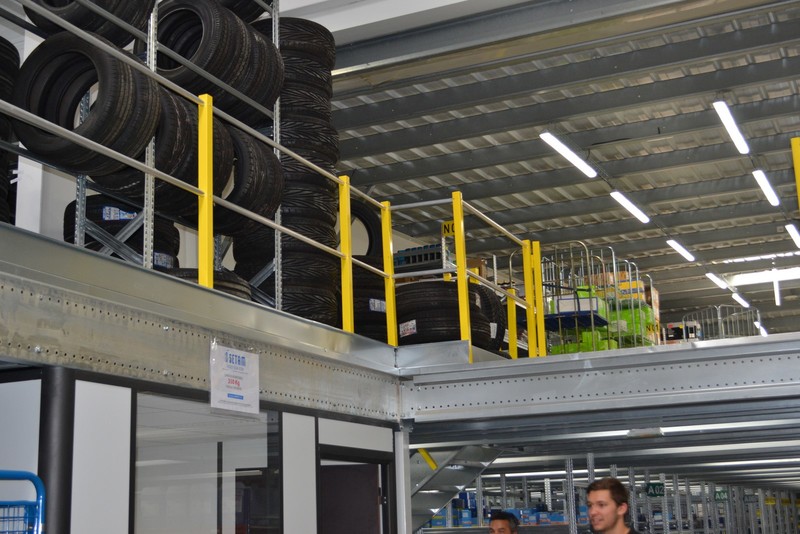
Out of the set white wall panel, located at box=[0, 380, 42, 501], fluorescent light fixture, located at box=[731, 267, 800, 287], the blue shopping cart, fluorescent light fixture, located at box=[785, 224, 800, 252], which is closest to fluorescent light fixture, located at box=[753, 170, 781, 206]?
fluorescent light fixture, located at box=[785, 224, 800, 252]

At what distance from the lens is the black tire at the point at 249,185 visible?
686 cm

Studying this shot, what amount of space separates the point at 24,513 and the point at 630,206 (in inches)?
537

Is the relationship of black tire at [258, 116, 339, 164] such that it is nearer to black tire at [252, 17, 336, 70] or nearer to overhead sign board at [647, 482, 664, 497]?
black tire at [252, 17, 336, 70]

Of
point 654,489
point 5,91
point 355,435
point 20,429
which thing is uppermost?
point 5,91

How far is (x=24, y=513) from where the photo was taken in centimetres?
402

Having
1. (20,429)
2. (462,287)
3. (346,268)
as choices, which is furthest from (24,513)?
(462,287)

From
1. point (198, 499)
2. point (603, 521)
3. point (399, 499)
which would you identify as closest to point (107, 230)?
point (399, 499)

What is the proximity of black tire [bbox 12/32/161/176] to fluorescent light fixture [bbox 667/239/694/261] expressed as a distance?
1438 centimetres

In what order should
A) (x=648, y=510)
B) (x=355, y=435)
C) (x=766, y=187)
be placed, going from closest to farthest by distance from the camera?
(x=355, y=435) → (x=766, y=187) → (x=648, y=510)

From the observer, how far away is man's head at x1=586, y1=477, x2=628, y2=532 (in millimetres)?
4836

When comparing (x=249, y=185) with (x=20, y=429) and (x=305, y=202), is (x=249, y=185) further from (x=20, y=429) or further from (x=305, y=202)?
(x=20, y=429)

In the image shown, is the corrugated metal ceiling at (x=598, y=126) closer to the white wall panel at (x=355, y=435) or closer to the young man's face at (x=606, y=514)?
the white wall panel at (x=355, y=435)

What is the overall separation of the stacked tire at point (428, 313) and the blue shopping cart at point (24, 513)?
4.62 m

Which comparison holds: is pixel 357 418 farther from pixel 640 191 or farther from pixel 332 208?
pixel 640 191
